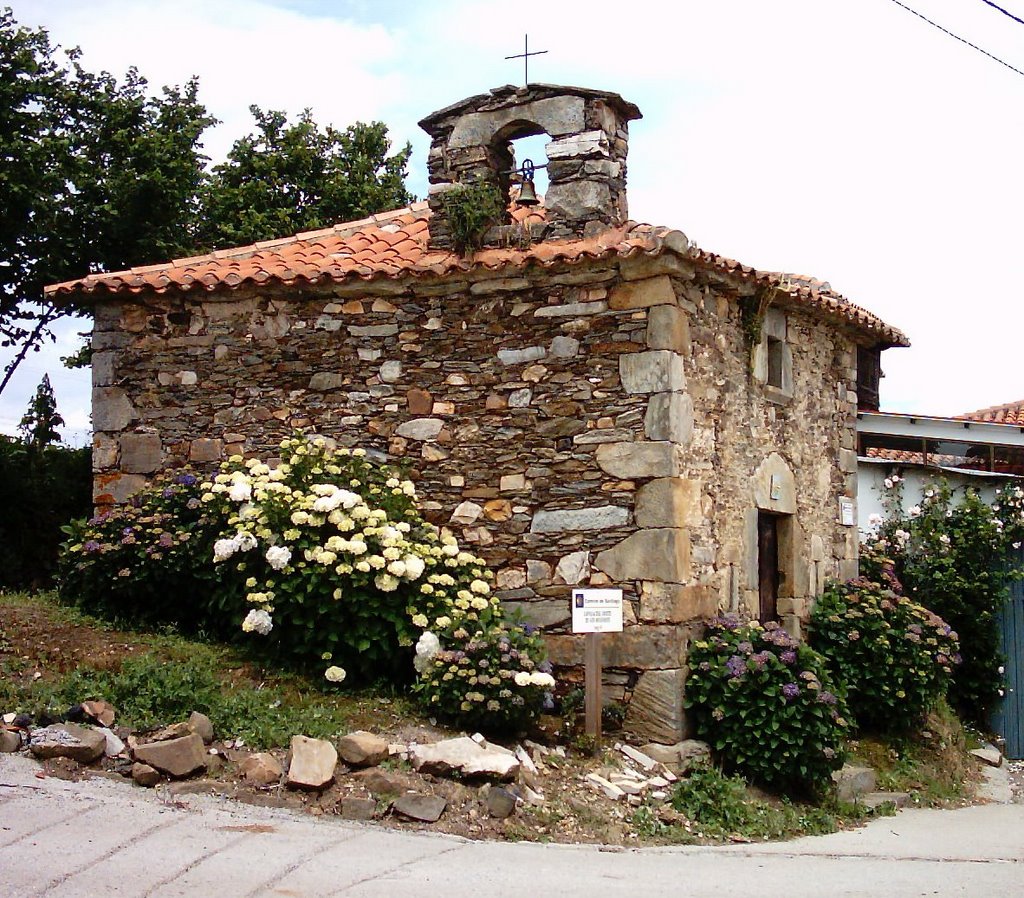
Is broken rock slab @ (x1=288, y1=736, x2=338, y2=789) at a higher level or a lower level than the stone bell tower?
lower

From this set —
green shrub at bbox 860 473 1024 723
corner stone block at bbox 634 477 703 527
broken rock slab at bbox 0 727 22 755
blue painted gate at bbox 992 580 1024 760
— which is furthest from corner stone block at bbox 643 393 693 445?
blue painted gate at bbox 992 580 1024 760

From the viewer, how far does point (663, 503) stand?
908 centimetres

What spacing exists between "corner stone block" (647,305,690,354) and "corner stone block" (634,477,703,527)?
96cm

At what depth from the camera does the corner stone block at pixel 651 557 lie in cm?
907

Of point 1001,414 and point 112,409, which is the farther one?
point 1001,414

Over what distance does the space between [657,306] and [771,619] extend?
3301 mm

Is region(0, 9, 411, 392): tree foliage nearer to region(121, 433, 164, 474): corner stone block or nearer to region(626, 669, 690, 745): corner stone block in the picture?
region(121, 433, 164, 474): corner stone block

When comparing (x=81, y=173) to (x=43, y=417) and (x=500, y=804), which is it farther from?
(x=500, y=804)

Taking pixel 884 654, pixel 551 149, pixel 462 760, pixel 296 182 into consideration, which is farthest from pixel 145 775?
pixel 296 182

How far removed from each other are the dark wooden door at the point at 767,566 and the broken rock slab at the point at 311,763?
15.1ft

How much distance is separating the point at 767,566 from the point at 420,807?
483cm

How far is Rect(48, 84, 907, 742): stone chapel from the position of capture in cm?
923

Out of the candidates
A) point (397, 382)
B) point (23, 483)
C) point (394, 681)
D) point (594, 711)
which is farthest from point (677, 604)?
point (23, 483)

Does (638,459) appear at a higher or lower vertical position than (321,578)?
higher
